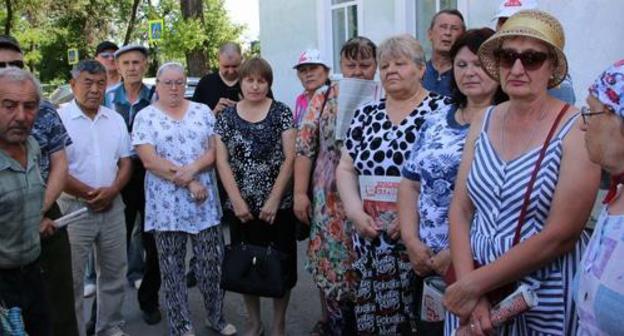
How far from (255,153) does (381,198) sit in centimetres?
115

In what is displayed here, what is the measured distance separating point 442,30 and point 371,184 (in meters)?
1.69

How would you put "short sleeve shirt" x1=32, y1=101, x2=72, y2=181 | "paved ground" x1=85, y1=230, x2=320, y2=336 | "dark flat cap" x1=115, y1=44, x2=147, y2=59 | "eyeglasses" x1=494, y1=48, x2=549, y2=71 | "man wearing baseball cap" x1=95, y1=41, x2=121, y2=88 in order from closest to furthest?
"eyeglasses" x1=494, y1=48, x2=549, y2=71, "short sleeve shirt" x1=32, y1=101, x2=72, y2=181, "paved ground" x1=85, y1=230, x2=320, y2=336, "dark flat cap" x1=115, y1=44, x2=147, y2=59, "man wearing baseball cap" x1=95, y1=41, x2=121, y2=88

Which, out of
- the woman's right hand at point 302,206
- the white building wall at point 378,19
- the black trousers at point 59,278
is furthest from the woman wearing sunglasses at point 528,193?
the white building wall at point 378,19

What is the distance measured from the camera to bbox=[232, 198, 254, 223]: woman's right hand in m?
3.96

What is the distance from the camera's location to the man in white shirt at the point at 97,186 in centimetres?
399

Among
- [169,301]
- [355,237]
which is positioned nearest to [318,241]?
[355,237]

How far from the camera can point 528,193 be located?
206 centimetres

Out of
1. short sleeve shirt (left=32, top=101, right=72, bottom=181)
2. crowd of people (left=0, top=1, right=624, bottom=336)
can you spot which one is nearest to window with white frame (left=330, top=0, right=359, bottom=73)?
crowd of people (left=0, top=1, right=624, bottom=336)

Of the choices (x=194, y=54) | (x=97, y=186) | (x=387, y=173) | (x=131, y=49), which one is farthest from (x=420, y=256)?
(x=194, y=54)

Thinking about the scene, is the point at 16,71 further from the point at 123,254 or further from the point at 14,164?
the point at 123,254

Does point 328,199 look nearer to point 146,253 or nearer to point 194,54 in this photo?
point 146,253

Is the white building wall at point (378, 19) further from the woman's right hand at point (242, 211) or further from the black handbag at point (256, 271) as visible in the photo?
the black handbag at point (256, 271)

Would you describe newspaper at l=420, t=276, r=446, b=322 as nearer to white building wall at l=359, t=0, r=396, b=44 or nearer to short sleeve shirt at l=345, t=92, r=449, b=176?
short sleeve shirt at l=345, t=92, r=449, b=176

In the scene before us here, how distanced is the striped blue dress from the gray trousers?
277 centimetres
